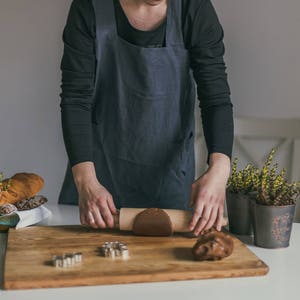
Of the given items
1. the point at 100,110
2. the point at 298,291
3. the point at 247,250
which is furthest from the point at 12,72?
the point at 298,291

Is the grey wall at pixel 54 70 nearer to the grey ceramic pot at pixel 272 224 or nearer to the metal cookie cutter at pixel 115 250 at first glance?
the grey ceramic pot at pixel 272 224

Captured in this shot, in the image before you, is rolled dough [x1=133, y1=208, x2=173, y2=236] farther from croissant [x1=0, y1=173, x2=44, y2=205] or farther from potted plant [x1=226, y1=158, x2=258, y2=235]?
croissant [x1=0, y1=173, x2=44, y2=205]

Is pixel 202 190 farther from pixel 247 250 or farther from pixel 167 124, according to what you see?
pixel 167 124

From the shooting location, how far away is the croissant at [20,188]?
1.46 meters

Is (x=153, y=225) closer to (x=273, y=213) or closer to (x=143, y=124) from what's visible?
(x=273, y=213)

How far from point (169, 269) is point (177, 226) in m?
0.22

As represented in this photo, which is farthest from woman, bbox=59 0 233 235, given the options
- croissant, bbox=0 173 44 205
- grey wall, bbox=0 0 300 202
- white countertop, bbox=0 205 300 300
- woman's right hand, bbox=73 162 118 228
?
grey wall, bbox=0 0 300 202

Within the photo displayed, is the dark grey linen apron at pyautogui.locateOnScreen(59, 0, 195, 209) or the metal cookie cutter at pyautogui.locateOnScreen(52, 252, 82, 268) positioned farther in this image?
the dark grey linen apron at pyautogui.locateOnScreen(59, 0, 195, 209)

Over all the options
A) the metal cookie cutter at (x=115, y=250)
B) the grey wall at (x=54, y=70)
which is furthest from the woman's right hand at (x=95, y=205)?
the grey wall at (x=54, y=70)

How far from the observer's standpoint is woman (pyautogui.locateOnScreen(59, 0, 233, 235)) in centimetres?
147

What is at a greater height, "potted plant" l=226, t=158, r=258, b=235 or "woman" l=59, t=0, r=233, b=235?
"woman" l=59, t=0, r=233, b=235

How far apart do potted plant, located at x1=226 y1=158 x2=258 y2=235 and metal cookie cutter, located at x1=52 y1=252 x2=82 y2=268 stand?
42cm

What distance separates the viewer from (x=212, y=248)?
117 cm

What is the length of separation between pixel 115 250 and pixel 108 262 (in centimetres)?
4
